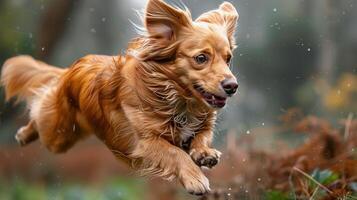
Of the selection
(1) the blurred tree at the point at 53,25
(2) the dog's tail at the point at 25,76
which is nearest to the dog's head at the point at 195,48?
(2) the dog's tail at the point at 25,76

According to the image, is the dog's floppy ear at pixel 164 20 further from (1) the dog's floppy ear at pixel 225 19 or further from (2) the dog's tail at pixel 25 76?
(2) the dog's tail at pixel 25 76

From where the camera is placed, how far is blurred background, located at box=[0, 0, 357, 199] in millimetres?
12641

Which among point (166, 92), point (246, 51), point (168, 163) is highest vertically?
point (166, 92)

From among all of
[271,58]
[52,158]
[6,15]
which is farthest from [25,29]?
[271,58]

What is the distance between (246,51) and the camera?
14.9 metres

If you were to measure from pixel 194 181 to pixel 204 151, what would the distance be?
0.72 ft

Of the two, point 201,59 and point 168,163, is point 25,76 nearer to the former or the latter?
point 168,163

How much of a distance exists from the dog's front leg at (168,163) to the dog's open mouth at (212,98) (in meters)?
0.38

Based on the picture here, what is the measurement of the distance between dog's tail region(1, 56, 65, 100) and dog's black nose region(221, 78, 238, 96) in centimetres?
221

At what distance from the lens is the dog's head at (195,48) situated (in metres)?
6.29

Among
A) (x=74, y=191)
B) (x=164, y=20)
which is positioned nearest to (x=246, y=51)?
(x=74, y=191)

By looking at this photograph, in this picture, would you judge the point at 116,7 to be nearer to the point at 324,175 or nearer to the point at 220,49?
the point at 324,175

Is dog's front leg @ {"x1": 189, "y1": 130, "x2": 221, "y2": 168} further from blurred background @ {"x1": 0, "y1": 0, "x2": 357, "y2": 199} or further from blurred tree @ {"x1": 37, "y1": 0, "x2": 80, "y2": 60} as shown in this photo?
blurred tree @ {"x1": 37, "y1": 0, "x2": 80, "y2": 60}

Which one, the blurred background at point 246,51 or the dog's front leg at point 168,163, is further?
the blurred background at point 246,51
